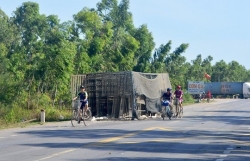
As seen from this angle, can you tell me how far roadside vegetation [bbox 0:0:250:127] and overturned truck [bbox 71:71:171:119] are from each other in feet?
7.38

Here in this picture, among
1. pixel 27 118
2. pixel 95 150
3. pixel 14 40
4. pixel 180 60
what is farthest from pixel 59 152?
pixel 180 60

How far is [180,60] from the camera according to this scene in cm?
8531

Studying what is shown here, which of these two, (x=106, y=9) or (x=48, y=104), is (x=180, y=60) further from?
(x=48, y=104)

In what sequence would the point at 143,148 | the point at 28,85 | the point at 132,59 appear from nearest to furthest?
the point at 143,148, the point at 28,85, the point at 132,59

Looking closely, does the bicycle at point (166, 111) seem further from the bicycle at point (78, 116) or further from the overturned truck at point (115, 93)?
the bicycle at point (78, 116)

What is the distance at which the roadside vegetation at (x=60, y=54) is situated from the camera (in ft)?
117

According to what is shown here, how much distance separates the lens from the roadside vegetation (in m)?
35.6

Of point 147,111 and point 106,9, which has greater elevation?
point 106,9

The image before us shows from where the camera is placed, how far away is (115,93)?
3259 cm

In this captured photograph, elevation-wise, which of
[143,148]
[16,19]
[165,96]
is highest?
[16,19]

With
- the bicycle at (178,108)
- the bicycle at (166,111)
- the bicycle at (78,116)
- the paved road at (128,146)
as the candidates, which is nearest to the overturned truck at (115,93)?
the bicycle at (166,111)

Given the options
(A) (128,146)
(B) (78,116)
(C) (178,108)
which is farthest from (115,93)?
(A) (128,146)

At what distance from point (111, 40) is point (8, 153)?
4972 cm

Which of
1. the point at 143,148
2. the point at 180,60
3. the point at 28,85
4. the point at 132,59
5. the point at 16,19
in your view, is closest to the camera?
the point at 143,148
